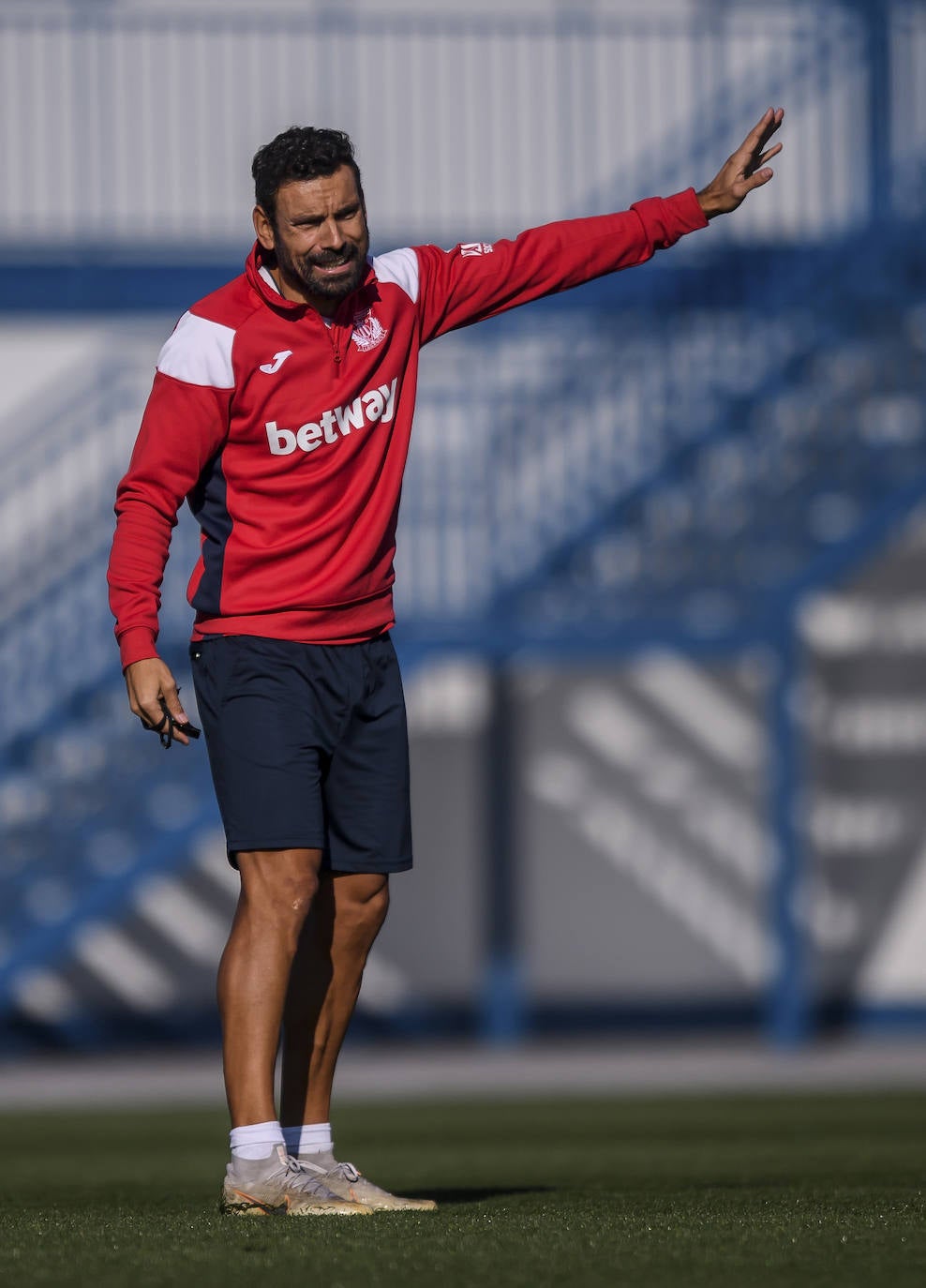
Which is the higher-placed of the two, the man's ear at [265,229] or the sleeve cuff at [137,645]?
the man's ear at [265,229]

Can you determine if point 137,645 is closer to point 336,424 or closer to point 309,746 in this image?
point 309,746

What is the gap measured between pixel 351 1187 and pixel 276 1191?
24cm

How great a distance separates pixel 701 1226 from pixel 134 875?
267 inches

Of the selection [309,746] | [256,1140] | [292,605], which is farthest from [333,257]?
[256,1140]

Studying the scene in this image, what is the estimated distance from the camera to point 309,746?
4332 millimetres

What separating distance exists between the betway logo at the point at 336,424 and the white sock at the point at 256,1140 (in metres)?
1.24

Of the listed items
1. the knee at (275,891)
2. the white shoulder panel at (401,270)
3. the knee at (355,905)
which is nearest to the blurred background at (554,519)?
the white shoulder panel at (401,270)

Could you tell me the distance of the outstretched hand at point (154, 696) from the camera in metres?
4.11

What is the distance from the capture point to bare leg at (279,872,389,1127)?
4473 mm

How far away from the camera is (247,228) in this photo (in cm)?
1256

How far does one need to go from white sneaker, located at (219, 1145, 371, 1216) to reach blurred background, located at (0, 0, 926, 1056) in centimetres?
632

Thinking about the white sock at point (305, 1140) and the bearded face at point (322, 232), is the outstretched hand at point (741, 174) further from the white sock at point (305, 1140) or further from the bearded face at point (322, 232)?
the white sock at point (305, 1140)

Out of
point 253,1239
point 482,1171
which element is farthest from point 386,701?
point 482,1171

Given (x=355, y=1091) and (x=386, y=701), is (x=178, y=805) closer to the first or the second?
(x=355, y=1091)
